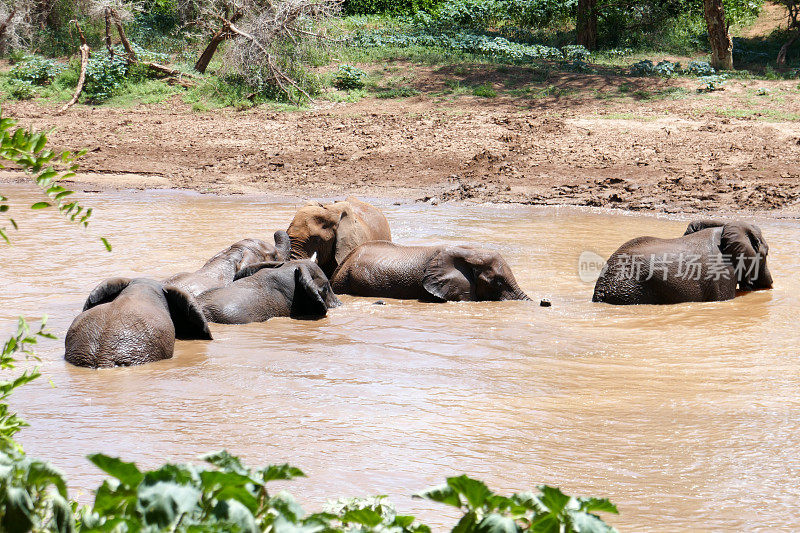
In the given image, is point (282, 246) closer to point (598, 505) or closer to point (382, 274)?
point (382, 274)

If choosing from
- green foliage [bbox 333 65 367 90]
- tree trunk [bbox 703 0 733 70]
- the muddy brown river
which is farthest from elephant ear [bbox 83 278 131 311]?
tree trunk [bbox 703 0 733 70]

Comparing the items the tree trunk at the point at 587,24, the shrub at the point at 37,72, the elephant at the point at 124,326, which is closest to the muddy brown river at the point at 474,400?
the elephant at the point at 124,326

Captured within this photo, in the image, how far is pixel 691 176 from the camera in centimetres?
1434

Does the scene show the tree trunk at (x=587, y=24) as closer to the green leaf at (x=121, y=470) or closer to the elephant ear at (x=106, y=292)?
the elephant ear at (x=106, y=292)

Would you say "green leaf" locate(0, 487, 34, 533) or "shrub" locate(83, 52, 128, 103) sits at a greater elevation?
"shrub" locate(83, 52, 128, 103)

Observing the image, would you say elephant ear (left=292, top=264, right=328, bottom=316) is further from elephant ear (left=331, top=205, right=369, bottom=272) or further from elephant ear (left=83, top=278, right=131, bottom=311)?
elephant ear (left=83, top=278, right=131, bottom=311)

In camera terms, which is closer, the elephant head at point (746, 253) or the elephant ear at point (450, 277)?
the elephant head at point (746, 253)

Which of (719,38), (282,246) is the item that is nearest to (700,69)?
(719,38)

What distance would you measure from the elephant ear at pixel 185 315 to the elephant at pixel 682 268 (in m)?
3.72

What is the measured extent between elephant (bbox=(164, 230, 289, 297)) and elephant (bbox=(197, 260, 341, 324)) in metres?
0.22

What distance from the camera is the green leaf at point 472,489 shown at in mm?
1762

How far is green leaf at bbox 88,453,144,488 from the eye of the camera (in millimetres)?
1666

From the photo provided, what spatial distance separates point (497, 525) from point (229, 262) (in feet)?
23.8

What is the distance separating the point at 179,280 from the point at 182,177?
337 inches
